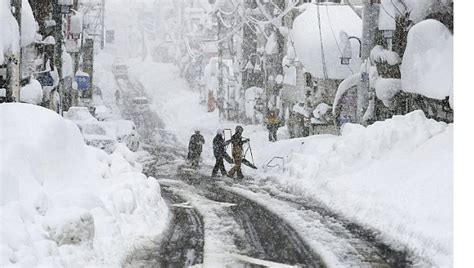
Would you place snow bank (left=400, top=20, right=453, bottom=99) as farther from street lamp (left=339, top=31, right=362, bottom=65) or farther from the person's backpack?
the person's backpack

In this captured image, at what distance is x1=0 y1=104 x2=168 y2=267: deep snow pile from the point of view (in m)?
7.17

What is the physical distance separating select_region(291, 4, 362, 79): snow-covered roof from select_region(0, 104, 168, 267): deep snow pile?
1625cm

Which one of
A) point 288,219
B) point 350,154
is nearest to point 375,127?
point 350,154

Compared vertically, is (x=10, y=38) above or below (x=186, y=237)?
above

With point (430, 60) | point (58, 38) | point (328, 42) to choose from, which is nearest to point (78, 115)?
point (58, 38)

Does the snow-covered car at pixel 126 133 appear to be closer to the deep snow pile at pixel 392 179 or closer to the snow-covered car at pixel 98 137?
the snow-covered car at pixel 98 137

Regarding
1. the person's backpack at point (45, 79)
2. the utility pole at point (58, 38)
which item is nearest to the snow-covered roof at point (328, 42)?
the person's backpack at point (45, 79)

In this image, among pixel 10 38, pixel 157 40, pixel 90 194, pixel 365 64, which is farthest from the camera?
pixel 157 40

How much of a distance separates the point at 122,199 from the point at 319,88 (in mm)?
20212

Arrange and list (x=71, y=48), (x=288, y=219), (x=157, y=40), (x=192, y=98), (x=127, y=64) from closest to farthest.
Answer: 1. (x=288, y=219)
2. (x=71, y=48)
3. (x=192, y=98)
4. (x=127, y=64)
5. (x=157, y=40)

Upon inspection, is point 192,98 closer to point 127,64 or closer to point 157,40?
point 127,64

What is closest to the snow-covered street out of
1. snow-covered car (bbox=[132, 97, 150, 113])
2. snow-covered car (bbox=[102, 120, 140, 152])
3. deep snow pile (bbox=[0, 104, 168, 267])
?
deep snow pile (bbox=[0, 104, 168, 267])

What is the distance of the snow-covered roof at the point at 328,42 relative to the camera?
89.1 feet
